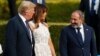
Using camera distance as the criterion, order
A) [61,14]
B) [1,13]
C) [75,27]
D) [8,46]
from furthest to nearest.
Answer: [61,14] < [1,13] < [75,27] < [8,46]

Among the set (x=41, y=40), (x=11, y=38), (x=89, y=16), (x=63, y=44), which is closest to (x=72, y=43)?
(x=63, y=44)

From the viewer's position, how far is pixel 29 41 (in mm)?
9898

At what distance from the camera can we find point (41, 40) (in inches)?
406

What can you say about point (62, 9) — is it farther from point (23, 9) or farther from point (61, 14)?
point (23, 9)

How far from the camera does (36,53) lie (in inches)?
405

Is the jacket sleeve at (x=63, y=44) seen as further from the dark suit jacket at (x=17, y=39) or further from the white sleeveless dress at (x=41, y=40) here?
the dark suit jacket at (x=17, y=39)

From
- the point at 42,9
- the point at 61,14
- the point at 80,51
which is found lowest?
the point at 61,14

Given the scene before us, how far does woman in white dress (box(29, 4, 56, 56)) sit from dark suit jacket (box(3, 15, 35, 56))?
338 millimetres

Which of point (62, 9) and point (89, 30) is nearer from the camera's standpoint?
point (89, 30)

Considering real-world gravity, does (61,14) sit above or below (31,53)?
below

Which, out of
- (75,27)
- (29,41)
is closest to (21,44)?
(29,41)

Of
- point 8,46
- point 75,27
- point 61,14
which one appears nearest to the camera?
point 8,46

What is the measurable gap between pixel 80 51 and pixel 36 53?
3.03 ft

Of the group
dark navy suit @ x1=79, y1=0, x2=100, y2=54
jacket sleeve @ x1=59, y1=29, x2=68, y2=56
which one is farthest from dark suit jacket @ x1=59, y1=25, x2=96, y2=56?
dark navy suit @ x1=79, y1=0, x2=100, y2=54
